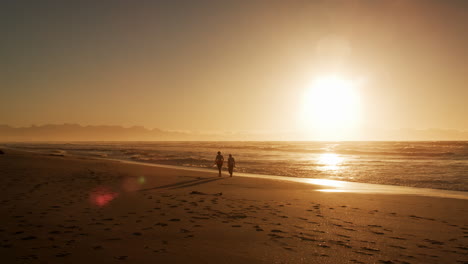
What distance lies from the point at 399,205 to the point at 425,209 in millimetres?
875

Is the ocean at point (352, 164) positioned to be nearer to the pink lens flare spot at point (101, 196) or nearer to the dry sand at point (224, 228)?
the dry sand at point (224, 228)

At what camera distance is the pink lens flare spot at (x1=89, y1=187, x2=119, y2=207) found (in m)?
10.4

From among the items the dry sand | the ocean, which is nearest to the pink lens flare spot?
the dry sand

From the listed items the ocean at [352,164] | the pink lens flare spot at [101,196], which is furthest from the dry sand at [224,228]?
the ocean at [352,164]

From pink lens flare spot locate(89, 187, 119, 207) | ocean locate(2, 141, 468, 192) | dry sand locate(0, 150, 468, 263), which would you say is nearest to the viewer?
dry sand locate(0, 150, 468, 263)

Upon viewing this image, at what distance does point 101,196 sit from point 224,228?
21.4 ft

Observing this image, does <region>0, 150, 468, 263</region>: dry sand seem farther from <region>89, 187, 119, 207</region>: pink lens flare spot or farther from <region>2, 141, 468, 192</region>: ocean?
<region>2, 141, 468, 192</region>: ocean

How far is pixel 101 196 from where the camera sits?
38.0 feet

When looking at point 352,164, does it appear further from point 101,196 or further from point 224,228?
point 224,228

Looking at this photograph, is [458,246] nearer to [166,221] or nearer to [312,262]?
[312,262]

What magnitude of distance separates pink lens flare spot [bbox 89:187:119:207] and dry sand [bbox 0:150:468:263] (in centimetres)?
3

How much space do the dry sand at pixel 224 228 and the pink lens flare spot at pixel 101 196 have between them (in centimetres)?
3

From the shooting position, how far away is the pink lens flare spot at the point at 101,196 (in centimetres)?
1040

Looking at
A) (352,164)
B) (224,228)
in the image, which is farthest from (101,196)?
(352,164)
